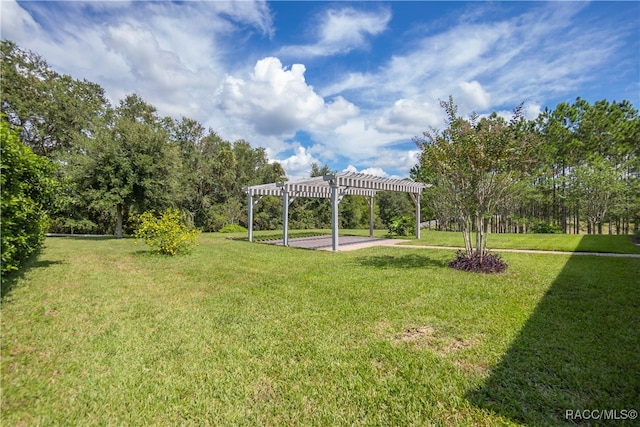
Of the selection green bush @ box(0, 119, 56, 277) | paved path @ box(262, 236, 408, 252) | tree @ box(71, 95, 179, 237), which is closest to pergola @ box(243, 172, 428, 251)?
paved path @ box(262, 236, 408, 252)

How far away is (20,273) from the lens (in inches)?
233

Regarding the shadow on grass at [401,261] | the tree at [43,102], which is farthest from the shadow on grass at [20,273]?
the tree at [43,102]

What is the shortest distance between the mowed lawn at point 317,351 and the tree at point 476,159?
77.7 inches

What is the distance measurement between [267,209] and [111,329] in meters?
23.6

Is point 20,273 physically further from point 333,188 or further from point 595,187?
point 595,187

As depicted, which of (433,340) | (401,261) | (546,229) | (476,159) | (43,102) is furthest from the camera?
(546,229)

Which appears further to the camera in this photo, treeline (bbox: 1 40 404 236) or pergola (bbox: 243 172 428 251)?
treeline (bbox: 1 40 404 236)

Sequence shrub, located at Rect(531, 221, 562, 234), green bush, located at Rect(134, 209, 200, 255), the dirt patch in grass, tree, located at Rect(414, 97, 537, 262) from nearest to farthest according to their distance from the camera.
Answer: the dirt patch in grass < tree, located at Rect(414, 97, 537, 262) < green bush, located at Rect(134, 209, 200, 255) < shrub, located at Rect(531, 221, 562, 234)

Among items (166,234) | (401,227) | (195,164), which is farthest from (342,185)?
(195,164)

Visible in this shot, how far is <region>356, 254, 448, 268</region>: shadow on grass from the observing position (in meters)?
7.56

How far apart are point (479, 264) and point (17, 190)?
878 centimetres

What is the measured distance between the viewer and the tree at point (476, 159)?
6512 millimetres

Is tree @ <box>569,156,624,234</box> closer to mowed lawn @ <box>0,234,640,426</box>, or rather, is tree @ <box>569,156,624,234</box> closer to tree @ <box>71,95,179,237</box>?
mowed lawn @ <box>0,234,640,426</box>

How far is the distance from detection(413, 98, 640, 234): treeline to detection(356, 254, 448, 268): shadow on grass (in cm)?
1113
